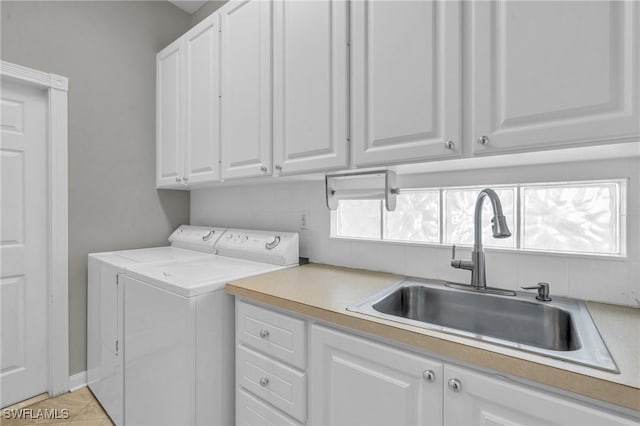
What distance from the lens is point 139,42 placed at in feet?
8.29

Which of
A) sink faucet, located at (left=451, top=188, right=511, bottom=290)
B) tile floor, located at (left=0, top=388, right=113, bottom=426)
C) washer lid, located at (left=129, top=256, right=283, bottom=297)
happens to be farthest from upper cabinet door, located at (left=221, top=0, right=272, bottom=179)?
tile floor, located at (left=0, top=388, right=113, bottom=426)

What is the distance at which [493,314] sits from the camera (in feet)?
4.03

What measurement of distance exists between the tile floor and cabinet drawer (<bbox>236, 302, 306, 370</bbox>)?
131cm

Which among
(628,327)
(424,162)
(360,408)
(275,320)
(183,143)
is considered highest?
(183,143)

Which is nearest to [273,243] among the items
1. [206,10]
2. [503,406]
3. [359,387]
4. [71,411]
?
[359,387]

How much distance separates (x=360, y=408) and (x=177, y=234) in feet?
7.19

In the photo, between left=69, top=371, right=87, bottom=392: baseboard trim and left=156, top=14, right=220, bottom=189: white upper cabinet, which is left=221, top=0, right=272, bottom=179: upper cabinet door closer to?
left=156, top=14, right=220, bottom=189: white upper cabinet

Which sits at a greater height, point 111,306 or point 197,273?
point 197,273

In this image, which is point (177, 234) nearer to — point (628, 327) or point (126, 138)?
point (126, 138)

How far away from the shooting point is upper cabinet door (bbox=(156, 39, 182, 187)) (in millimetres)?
2344

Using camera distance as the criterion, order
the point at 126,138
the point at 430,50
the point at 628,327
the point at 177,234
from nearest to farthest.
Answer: the point at 628,327 → the point at 430,50 → the point at 126,138 → the point at 177,234

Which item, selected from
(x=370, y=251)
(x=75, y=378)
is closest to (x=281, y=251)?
(x=370, y=251)

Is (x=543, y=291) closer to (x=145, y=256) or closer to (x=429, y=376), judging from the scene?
(x=429, y=376)

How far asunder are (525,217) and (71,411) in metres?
2.84
